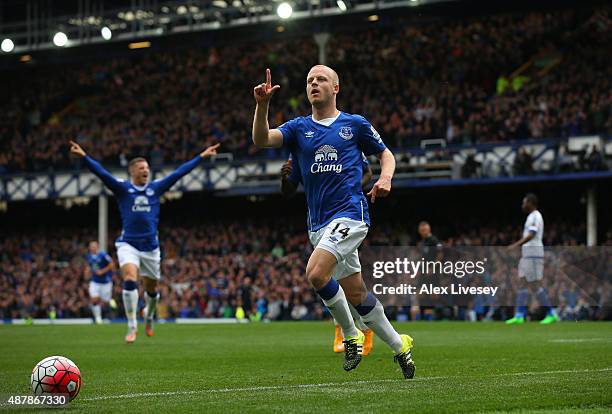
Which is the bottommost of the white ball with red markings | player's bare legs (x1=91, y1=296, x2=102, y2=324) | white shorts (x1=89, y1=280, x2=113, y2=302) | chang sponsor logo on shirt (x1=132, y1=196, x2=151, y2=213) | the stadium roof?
player's bare legs (x1=91, y1=296, x2=102, y2=324)

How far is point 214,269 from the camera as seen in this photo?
114 feet

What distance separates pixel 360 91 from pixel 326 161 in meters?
28.2

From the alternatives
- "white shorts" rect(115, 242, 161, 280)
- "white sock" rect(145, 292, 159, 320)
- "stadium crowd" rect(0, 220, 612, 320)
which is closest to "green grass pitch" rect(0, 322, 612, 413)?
"white shorts" rect(115, 242, 161, 280)

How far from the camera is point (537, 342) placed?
43.2ft

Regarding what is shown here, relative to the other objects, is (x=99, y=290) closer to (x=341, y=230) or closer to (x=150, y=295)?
(x=150, y=295)

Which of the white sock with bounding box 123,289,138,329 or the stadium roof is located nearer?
the white sock with bounding box 123,289,138,329

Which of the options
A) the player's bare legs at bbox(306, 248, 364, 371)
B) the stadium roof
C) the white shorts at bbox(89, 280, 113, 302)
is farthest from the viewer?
the stadium roof

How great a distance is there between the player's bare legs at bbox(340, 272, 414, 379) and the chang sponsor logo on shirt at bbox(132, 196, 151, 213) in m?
7.69

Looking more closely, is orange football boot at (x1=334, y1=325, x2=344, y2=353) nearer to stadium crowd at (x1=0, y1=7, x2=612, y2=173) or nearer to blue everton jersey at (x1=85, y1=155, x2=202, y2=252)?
blue everton jersey at (x1=85, y1=155, x2=202, y2=252)

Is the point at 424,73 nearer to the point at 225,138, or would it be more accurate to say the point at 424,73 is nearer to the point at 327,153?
the point at 225,138

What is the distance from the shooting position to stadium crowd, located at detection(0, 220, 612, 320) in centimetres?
3144

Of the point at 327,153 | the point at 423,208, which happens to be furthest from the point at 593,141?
the point at 327,153

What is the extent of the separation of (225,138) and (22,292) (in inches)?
352

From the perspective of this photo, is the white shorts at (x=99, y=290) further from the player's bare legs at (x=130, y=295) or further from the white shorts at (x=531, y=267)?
the white shorts at (x=531, y=267)
